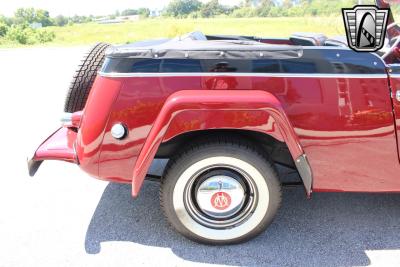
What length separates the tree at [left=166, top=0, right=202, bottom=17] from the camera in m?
4.60

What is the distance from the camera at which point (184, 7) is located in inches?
191

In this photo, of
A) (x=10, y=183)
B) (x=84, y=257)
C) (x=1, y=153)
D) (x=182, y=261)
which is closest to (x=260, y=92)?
(x=182, y=261)

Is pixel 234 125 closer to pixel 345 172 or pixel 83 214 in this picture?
pixel 345 172

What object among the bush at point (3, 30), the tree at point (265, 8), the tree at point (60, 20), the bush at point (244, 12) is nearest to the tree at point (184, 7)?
the bush at point (244, 12)

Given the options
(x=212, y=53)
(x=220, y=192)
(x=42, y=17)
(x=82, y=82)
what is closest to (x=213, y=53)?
(x=212, y=53)

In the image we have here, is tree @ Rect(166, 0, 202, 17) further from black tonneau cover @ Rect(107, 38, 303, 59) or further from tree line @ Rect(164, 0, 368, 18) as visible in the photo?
black tonneau cover @ Rect(107, 38, 303, 59)

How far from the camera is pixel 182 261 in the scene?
2467 mm

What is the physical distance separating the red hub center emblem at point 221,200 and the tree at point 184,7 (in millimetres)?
2786

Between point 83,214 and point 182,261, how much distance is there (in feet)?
3.22

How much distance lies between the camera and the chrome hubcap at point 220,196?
2.48 m

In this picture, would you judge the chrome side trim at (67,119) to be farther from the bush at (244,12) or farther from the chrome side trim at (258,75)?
the bush at (244,12)

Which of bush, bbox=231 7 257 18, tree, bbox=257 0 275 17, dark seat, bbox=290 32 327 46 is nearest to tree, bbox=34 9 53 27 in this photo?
bush, bbox=231 7 257 18

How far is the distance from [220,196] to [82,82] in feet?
4.62

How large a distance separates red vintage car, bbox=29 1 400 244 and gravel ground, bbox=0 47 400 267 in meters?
0.30
